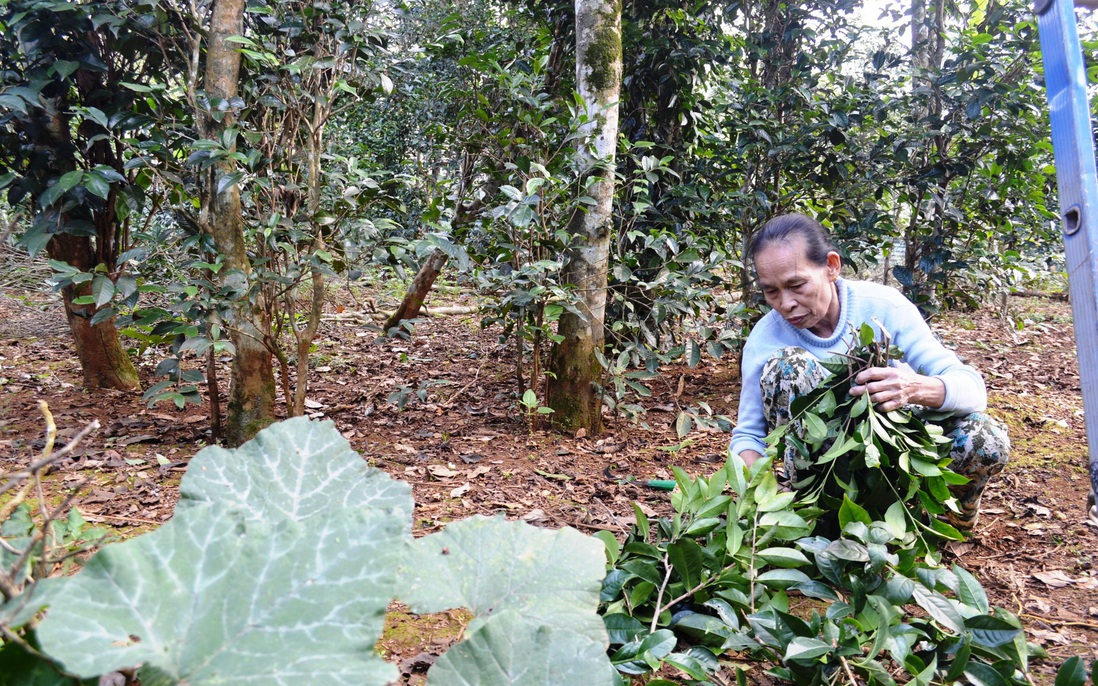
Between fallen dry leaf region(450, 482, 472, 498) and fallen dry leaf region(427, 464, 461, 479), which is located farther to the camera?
fallen dry leaf region(427, 464, 461, 479)

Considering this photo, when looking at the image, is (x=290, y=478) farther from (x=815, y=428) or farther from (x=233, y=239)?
(x=233, y=239)

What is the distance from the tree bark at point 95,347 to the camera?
3.52m

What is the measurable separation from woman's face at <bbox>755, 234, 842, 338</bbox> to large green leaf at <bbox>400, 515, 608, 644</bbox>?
1.68 meters

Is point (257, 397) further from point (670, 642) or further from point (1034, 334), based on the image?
point (1034, 334)

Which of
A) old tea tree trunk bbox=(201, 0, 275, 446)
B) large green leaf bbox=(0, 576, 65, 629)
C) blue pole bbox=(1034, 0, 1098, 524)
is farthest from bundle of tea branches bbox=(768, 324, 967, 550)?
old tea tree trunk bbox=(201, 0, 275, 446)

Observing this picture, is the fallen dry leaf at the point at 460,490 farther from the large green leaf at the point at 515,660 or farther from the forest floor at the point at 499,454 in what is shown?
the large green leaf at the point at 515,660

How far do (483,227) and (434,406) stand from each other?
103 cm

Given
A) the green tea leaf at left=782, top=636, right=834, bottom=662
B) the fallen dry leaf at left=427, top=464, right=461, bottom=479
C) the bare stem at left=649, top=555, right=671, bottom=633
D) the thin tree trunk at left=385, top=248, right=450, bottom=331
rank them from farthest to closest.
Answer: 1. the thin tree trunk at left=385, top=248, right=450, bottom=331
2. the fallen dry leaf at left=427, top=464, right=461, bottom=479
3. the bare stem at left=649, top=555, right=671, bottom=633
4. the green tea leaf at left=782, top=636, right=834, bottom=662

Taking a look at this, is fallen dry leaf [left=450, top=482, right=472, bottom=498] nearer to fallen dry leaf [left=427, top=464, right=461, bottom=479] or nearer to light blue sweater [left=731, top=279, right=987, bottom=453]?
fallen dry leaf [left=427, top=464, right=461, bottom=479]

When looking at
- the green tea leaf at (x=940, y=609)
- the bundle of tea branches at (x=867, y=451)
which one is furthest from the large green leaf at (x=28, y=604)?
the bundle of tea branches at (x=867, y=451)

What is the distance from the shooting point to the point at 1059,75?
5.28 feet

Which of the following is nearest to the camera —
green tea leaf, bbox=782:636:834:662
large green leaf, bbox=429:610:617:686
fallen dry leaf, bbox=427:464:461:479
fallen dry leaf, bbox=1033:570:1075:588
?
large green leaf, bbox=429:610:617:686

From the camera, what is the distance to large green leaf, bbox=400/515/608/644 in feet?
2.49

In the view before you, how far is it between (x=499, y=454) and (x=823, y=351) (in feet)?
4.90
